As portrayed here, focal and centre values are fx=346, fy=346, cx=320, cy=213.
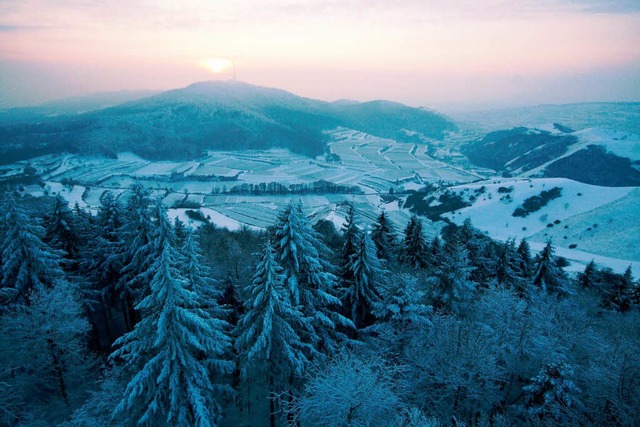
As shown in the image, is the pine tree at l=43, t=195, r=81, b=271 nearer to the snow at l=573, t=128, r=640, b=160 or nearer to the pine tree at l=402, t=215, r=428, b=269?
the pine tree at l=402, t=215, r=428, b=269

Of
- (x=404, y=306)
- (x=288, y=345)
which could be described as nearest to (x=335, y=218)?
(x=404, y=306)

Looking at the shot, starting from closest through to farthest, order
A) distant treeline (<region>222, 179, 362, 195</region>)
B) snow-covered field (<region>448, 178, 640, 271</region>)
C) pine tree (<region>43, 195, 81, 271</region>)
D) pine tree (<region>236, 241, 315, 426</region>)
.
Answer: pine tree (<region>236, 241, 315, 426</region>) → pine tree (<region>43, 195, 81, 271</region>) → snow-covered field (<region>448, 178, 640, 271</region>) → distant treeline (<region>222, 179, 362, 195</region>)

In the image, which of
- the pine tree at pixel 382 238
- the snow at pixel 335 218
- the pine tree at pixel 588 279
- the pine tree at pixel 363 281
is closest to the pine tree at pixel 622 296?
the pine tree at pixel 588 279

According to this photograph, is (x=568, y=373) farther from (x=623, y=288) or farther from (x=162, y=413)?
(x=623, y=288)

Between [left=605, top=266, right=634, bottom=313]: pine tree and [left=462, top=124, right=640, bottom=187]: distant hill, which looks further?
[left=462, top=124, right=640, bottom=187]: distant hill

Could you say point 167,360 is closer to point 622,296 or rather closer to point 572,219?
point 622,296

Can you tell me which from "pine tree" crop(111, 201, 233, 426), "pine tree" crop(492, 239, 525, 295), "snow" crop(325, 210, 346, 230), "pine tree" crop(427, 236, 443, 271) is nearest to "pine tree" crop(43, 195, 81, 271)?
"pine tree" crop(111, 201, 233, 426)
